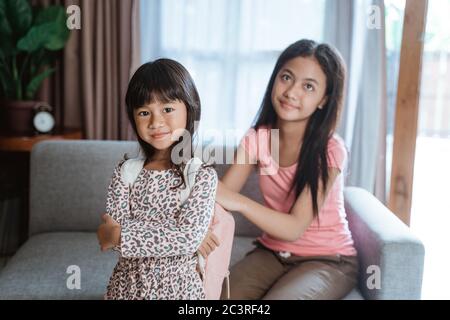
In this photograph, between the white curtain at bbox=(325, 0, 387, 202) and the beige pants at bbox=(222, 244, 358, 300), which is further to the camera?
the white curtain at bbox=(325, 0, 387, 202)

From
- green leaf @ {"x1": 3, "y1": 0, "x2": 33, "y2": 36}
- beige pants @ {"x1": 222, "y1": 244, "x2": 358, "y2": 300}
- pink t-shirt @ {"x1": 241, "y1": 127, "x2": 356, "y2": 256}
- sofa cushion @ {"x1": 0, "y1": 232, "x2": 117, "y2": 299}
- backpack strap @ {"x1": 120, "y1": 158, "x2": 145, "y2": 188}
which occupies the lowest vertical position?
sofa cushion @ {"x1": 0, "y1": 232, "x2": 117, "y2": 299}

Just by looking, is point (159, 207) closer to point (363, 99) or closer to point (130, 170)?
point (130, 170)

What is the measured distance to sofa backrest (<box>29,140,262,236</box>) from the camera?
4.69 feet

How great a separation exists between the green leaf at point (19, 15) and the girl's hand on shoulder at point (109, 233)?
4.13ft

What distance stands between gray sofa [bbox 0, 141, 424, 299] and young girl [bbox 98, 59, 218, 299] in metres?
0.38

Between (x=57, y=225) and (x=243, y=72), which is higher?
(x=243, y=72)

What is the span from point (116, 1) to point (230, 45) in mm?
405

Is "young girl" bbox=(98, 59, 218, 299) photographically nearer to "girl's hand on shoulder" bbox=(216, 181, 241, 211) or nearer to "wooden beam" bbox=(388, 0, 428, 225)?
"girl's hand on shoulder" bbox=(216, 181, 241, 211)

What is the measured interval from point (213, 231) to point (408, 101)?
0.56 metres

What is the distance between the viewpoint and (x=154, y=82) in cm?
72

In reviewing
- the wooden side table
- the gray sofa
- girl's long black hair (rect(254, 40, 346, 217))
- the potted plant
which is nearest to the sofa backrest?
the gray sofa

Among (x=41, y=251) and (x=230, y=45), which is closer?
(x=41, y=251)
